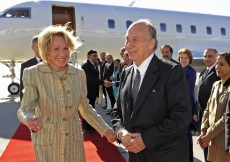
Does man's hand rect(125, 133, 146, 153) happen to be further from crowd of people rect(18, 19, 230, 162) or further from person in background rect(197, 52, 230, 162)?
person in background rect(197, 52, 230, 162)

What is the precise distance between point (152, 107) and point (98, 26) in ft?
38.0

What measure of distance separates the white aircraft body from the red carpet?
6.78 metres

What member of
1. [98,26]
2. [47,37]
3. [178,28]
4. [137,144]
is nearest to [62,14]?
[98,26]

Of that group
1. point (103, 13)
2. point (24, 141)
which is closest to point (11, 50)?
point (103, 13)

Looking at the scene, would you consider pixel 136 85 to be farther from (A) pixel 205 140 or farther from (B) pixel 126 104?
(A) pixel 205 140

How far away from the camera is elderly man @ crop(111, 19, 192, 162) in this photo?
2137 mm

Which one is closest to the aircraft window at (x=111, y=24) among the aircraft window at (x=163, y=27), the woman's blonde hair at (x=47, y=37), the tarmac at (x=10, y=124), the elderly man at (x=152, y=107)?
the aircraft window at (x=163, y=27)

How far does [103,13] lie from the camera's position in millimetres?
13578

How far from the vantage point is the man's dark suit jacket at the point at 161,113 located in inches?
83.8

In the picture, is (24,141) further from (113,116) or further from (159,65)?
(159,65)

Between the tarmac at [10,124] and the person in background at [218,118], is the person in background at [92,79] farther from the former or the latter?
the person in background at [218,118]

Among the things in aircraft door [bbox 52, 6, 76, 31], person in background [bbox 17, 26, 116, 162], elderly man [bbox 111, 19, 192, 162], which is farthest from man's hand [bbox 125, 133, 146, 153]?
aircraft door [bbox 52, 6, 76, 31]

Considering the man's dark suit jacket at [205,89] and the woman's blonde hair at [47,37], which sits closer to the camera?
the woman's blonde hair at [47,37]

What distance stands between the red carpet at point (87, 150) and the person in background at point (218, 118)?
175 centimetres
